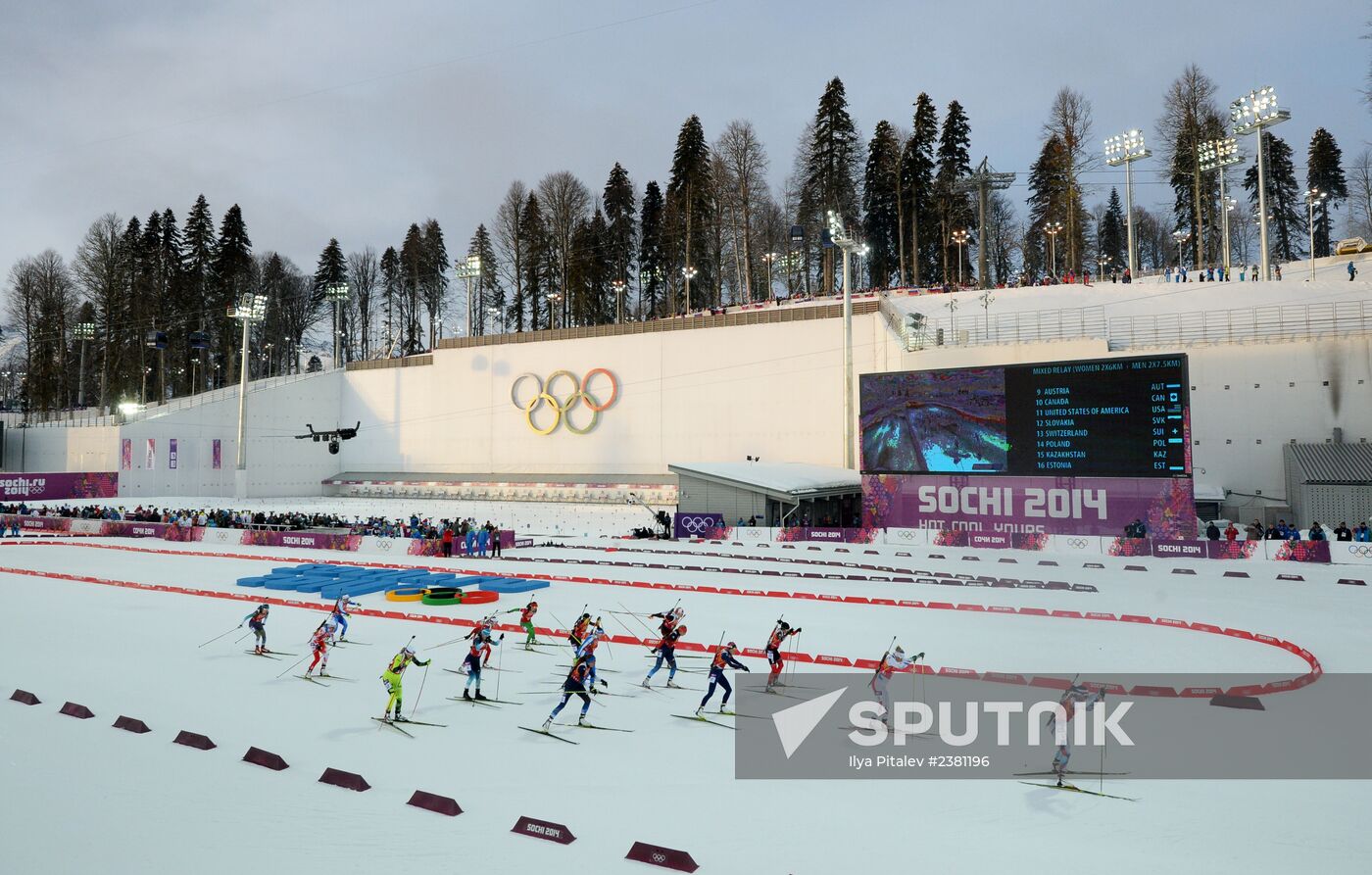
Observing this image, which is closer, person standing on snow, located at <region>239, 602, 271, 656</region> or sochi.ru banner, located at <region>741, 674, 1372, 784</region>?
sochi.ru banner, located at <region>741, 674, 1372, 784</region>

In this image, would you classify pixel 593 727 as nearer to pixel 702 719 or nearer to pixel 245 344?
pixel 702 719

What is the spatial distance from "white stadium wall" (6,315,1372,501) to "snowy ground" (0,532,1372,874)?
63.3ft

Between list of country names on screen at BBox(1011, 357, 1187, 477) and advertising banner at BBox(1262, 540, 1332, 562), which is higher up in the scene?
list of country names on screen at BBox(1011, 357, 1187, 477)

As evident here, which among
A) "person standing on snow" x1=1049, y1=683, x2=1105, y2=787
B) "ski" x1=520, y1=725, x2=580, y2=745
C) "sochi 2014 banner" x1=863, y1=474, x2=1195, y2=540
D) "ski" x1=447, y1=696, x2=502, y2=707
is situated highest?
"sochi 2014 banner" x1=863, y1=474, x2=1195, y2=540

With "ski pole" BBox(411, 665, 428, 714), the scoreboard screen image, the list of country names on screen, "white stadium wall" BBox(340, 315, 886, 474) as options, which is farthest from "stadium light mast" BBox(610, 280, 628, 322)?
"ski pole" BBox(411, 665, 428, 714)

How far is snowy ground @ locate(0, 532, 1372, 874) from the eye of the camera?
24.0 feet

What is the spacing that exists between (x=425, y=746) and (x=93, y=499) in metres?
→ 53.6

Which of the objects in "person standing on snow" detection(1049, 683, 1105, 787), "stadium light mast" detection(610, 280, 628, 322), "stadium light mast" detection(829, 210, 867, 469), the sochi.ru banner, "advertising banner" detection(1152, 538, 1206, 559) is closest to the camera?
"person standing on snow" detection(1049, 683, 1105, 787)

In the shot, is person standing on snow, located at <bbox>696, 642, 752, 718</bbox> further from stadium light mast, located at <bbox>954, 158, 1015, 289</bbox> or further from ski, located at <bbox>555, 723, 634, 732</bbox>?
stadium light mast, located at <bbox>954, 158, 1015, 289</bbox>

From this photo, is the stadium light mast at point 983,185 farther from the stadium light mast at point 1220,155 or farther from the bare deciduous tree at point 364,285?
the bare deciduous tree at point 364,285

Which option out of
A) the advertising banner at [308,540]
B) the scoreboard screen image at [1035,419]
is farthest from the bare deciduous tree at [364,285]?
the scoreboard screen image at [1035,419]

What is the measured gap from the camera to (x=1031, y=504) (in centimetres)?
2920

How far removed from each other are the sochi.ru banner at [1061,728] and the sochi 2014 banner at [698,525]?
2108cm

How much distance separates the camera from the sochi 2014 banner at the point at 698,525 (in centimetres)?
3434
